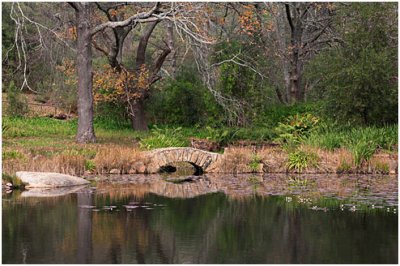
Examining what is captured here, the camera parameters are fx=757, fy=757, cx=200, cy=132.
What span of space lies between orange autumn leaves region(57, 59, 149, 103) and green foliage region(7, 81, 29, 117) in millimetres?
2634

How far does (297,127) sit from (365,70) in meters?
4.34

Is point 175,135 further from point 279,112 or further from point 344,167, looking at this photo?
point 344,167

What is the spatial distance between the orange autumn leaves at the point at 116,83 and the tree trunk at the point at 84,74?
4.80ft

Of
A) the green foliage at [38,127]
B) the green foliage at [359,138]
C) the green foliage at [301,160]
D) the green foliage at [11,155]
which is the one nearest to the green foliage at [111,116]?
the green foliage at [38,127]

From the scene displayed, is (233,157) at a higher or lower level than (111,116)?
lower

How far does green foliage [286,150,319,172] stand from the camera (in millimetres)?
22469

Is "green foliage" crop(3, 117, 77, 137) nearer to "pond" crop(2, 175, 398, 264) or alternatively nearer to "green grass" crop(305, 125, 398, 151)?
"pond" crop(2, 175, 398, 264)

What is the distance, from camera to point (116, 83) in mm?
28094

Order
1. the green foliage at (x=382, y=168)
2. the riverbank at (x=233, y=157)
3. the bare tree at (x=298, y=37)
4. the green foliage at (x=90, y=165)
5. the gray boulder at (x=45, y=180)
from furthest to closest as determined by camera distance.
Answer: the bare tree at (x=298, y=37) → the green foliage at (x=382, y=168) → the green foliage at (x=90, y=165) → the riverbank at (x=233, y=157) → the gray boulder at (x=45, y=180)

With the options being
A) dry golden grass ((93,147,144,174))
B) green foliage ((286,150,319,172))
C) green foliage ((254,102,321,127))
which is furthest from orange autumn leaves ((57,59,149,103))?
green foliage ((286,150,319,172))

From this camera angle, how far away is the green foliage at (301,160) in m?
22.5

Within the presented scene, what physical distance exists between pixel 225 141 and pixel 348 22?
20.9ft

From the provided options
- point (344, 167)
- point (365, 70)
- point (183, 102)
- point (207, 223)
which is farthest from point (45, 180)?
point (183, 102)

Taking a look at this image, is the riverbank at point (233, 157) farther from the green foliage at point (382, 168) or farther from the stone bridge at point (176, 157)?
the stone bridge at point (176, 157)
